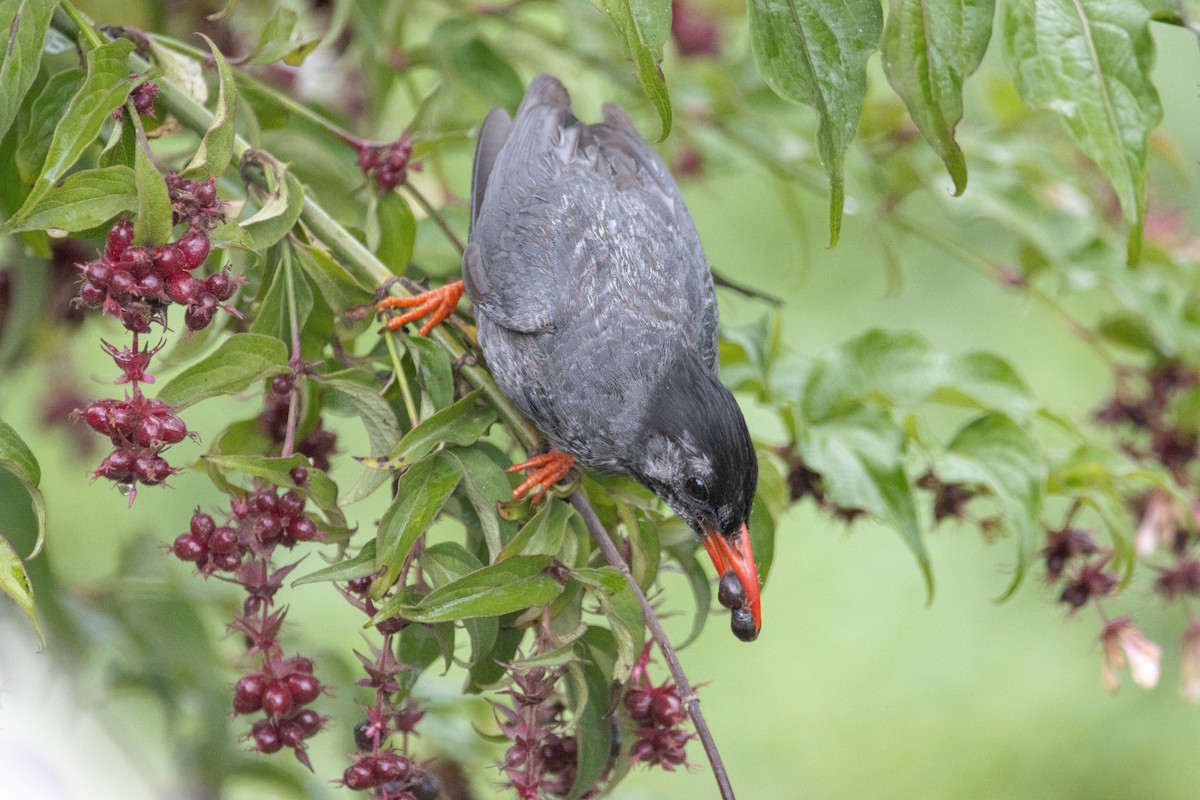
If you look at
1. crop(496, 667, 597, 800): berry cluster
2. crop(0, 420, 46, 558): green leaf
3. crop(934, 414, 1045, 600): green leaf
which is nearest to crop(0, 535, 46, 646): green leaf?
crop(0, 420, 46, 558): green leaf

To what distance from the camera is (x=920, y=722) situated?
6133 mm

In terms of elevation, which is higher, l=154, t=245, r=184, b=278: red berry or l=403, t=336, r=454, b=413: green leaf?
l=154, t=245, r=184, b=278: red berry

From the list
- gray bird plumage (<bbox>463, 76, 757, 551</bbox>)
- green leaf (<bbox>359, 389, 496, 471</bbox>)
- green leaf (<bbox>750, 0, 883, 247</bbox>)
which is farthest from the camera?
gray bird plumage (<bbox>463, 76, 757, 551</bbox>)

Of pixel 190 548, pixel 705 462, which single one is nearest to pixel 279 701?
pixel 190 548

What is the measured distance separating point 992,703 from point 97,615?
4.73 metres

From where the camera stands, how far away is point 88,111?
1.88m

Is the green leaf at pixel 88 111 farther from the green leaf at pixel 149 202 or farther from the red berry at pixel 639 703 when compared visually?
the red berry at pixel 639 703

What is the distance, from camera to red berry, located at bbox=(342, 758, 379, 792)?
1.88 meters

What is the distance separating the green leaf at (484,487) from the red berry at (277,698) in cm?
40

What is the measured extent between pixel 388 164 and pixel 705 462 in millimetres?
941

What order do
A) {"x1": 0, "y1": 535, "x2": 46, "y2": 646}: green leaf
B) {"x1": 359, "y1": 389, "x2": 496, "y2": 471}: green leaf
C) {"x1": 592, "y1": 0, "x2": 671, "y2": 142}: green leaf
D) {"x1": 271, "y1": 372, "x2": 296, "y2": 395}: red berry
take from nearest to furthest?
{"x1": 0, "y1": 535, "x2": 46, "y2": 646}: green leaf, {"x1": 592, "y1": 0, "x2": 671, "y2": 142}: green leaf, {"x1": 359, "y1": 389, "x2": 496, "y2": 471}: green leaf, {"x1": 271, "y1": 372, "x2": 296, "y2": 395}: red berry

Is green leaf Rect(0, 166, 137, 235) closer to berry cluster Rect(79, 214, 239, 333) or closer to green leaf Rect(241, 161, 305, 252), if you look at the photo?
berry cluster Rect(79, 214, 239, 333)

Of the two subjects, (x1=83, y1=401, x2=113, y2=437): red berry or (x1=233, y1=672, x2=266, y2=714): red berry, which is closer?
(x1=83, y1=401, x2=113, y2=437): red berry

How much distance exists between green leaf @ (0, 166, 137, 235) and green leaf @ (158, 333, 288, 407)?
0.27 m
